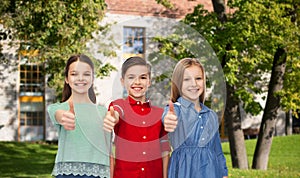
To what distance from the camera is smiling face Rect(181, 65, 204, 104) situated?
3694 millimetres

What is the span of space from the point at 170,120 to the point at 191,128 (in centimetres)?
32

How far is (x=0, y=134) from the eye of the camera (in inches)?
899

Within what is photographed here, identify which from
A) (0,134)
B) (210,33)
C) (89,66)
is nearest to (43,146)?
(0,134)

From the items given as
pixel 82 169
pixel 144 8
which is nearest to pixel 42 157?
pixel 144 8

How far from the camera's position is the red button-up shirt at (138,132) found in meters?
3.57

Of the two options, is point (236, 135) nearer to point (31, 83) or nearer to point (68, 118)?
point (68, 118)

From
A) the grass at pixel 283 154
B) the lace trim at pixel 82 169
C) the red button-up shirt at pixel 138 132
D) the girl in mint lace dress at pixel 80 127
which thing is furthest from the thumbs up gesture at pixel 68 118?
the grass at pixel 283 154

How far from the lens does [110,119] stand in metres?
3.43

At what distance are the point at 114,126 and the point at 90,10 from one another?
7.37 metres

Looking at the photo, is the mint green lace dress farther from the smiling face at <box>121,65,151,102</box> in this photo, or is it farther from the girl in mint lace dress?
the smiling face at <box>121,65,151,102</box>

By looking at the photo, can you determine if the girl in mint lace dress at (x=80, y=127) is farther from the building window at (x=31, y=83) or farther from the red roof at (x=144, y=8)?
Result: the building window at (x=31, y=83)

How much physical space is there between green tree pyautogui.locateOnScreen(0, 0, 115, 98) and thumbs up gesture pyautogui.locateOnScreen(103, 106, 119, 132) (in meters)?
6.74

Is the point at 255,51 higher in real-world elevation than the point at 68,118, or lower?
higher

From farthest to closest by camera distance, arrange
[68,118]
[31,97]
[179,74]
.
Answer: [31,97] < [179,74] < [68,118]
